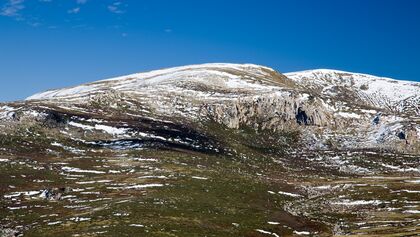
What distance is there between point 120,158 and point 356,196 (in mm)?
68317

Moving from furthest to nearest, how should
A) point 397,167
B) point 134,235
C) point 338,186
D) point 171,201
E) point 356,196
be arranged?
point 397,167 < point 338,186 < point 356,196 < point 171,201 < point 134,235

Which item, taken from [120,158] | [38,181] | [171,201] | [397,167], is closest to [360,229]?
[171,201]

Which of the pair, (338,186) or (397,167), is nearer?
(338,186)

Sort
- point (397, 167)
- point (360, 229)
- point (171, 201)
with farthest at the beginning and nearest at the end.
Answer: point (397, 167) < point (171, 201) < point (360, 229)

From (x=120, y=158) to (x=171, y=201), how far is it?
53.8m

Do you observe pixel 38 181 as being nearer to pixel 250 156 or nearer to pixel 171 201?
pixel 171 201

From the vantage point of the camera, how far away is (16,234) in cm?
7206

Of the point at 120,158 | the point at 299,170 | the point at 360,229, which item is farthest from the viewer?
the point at 299,170

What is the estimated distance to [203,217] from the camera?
86.4 meters

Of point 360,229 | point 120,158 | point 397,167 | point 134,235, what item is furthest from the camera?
point 397,167

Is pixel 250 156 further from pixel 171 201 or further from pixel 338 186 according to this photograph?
pixel 171 201

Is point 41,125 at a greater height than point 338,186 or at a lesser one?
greater

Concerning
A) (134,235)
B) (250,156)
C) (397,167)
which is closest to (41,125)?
(250,156)

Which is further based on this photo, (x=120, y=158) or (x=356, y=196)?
(x=120, y=158)
